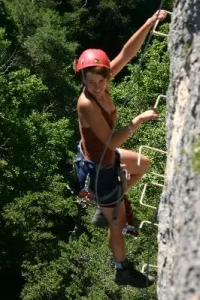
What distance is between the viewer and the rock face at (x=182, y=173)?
3.03 metres

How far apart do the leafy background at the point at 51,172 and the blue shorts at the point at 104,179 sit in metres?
11.8

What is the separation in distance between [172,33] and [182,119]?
82 centimetres

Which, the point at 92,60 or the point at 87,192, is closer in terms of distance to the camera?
the point at 92,60

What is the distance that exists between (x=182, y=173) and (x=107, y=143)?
1735mm

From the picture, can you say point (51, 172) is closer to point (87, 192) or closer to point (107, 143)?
point (87, 192)

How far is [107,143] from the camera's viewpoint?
5367 mm

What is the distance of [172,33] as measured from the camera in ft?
15.2

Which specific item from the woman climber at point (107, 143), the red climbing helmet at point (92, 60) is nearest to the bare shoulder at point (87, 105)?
the woman climber at point (107, 143)

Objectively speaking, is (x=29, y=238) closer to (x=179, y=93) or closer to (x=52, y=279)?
(x=52, y=279)

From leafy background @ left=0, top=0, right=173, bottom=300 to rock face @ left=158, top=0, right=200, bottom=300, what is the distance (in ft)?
43.8

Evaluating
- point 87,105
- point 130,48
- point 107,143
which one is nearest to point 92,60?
point 87,105

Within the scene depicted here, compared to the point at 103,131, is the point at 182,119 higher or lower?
higher

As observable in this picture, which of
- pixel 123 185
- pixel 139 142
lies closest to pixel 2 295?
pixel 139 142

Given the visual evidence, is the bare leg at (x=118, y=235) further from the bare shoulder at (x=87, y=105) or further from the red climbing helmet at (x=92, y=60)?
the red climbing helmet at (x=92, y=60)
